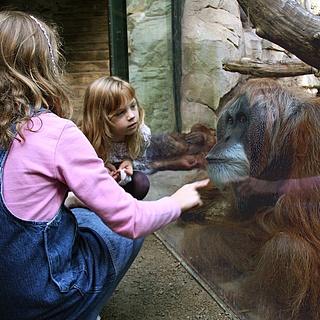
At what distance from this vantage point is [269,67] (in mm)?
1146

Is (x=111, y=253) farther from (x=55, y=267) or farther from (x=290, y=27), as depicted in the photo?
(x=290, y=27)

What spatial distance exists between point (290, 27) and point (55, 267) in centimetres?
80

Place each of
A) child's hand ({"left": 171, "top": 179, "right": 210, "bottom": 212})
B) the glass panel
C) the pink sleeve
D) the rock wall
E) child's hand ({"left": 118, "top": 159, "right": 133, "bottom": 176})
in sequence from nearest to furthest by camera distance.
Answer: the pink sleeve → child's hand ({"left": 171, "top": 179, "right": 210, "bottom": 212}) → the rock wall → child's hand ({"left": 118, "top": 159, "right": 133, "bottom": 176}) → the glass panel

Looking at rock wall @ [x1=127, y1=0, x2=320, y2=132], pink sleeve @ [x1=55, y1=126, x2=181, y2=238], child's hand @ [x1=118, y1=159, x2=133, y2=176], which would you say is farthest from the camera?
child's hand @ [x1=118, y1=159, x2=133, y2=176]

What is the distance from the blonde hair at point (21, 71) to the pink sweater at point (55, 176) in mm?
39

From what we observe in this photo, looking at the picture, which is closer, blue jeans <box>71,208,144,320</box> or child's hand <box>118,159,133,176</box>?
blue jeans <box>71,208,144,320</box>

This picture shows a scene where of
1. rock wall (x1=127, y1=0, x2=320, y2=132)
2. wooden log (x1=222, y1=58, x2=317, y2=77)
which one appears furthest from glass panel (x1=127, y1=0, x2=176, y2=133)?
wooden log (x1=222, y1=58, x2=317, y2=77)

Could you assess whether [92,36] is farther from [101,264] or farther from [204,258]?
[101,264]

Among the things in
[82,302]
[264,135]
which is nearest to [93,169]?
[82,302]

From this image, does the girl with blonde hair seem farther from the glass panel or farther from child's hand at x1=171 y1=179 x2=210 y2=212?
child's hand at x1=171 y1=179 x2=210 y2=212

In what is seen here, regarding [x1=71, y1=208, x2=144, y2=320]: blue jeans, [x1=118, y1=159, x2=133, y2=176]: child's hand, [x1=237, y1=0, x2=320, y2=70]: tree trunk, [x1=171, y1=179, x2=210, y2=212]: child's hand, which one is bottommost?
[x1=118, y1=159, x2=133, y2=176]: child's hand

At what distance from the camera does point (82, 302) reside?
1.10 meters

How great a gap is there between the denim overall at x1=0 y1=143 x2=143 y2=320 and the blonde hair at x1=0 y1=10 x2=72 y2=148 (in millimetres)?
89

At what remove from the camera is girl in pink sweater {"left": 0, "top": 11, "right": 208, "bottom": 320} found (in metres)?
0.95
